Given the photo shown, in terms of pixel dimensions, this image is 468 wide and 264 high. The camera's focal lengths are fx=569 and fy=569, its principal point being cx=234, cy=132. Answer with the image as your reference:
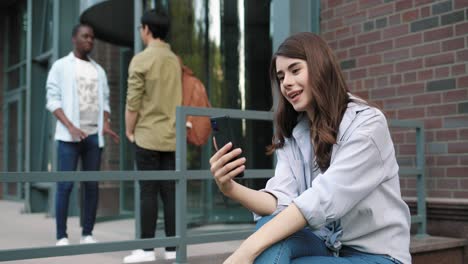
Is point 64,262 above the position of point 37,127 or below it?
below

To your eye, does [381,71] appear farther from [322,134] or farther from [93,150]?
[322,134]

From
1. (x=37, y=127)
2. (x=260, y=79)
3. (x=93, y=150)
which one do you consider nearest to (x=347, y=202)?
(x=93, y=150)

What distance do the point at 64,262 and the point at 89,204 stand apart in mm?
798

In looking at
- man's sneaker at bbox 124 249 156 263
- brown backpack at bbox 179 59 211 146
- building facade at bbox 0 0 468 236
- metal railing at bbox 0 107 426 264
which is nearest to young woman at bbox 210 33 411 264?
metal railing at bbox 0 107 426 264

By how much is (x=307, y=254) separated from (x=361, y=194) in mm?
273

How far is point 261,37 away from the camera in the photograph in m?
5.72

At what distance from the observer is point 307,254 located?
1.92m

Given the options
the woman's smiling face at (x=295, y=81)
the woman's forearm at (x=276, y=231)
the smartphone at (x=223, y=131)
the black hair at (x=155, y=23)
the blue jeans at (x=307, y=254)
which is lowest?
the blue jeans at (x=307, y=254)

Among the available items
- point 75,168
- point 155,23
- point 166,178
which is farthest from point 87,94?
point 166,178

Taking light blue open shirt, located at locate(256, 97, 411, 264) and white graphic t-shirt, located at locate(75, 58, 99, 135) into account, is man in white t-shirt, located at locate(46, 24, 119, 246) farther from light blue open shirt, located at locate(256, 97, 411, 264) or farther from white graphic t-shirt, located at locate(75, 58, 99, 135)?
light blue open shirt, located at locate(256, 97, 411, 264)

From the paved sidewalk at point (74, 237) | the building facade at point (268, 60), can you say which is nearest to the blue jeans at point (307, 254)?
the paved sidewalk at point (74, 237)

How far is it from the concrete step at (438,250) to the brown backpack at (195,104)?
1545 mm

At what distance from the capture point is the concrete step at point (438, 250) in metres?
3.71

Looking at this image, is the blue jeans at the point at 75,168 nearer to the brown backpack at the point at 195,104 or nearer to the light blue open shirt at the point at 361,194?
the brown backpack at the point at 195,104
